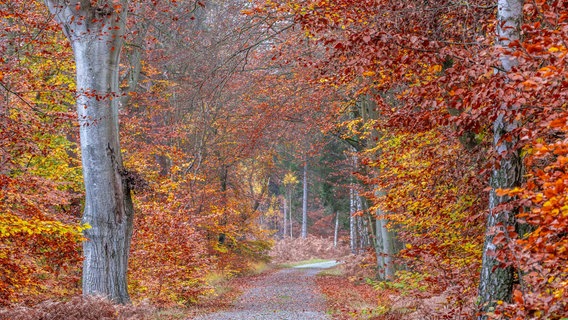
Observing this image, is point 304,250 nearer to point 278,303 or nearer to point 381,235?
point 381,235

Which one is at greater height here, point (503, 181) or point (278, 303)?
point (503, 181)

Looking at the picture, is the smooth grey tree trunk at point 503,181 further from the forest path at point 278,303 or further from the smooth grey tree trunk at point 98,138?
the smooth grey tree trunk at point 98,138

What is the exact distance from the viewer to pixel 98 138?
882cm

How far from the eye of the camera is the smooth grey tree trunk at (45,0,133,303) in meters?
8.82

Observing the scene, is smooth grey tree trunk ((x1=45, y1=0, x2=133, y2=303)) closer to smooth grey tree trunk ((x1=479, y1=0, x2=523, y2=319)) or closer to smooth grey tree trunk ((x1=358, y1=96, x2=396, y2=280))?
smooth grey tree trunk ((x1=479, y1=0, x2=523, y2=319))

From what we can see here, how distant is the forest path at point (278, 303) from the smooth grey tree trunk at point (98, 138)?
266 cm

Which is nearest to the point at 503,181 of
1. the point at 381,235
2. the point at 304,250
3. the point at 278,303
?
the point at 278,303

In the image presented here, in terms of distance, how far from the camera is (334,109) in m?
18.5

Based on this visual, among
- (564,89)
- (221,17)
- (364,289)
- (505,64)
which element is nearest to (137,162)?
(221,17)

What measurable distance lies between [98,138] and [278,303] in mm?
7640

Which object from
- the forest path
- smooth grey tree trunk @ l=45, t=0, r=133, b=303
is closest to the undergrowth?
the forest path

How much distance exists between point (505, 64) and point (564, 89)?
1.46m

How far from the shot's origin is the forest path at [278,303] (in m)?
11.2

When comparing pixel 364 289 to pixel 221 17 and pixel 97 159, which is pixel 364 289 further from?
pixel 97 159
